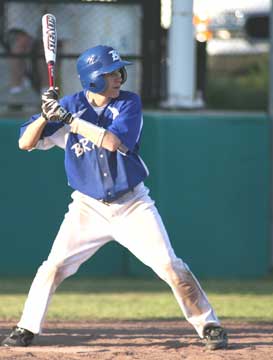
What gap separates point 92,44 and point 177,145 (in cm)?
163

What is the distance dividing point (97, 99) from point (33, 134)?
0.44 metres

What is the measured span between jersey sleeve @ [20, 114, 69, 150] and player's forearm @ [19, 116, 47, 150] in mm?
59

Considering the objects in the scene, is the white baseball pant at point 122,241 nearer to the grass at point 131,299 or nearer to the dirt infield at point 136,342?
the dirt infield at point 136,342

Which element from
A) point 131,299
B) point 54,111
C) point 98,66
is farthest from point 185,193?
point 54,111

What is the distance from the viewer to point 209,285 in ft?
33.2

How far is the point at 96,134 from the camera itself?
6191 millimetres

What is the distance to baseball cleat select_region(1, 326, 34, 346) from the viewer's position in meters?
6.60

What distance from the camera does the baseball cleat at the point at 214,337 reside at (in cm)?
657

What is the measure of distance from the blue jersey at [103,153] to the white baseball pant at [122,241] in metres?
0.13

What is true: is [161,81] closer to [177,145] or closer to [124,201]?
[177,145]

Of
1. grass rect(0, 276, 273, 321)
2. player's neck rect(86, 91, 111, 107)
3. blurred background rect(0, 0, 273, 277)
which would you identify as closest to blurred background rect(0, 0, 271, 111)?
blurred background rect(0, 0, 273, 277)

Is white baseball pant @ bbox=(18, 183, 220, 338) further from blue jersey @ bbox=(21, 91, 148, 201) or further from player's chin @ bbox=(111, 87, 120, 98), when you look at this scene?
player's chin @ bbox=(111, 87, 120, 98)

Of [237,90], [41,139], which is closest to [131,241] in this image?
[41,139]

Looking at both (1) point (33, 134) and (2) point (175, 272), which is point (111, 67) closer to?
(1) point (33, 134)
